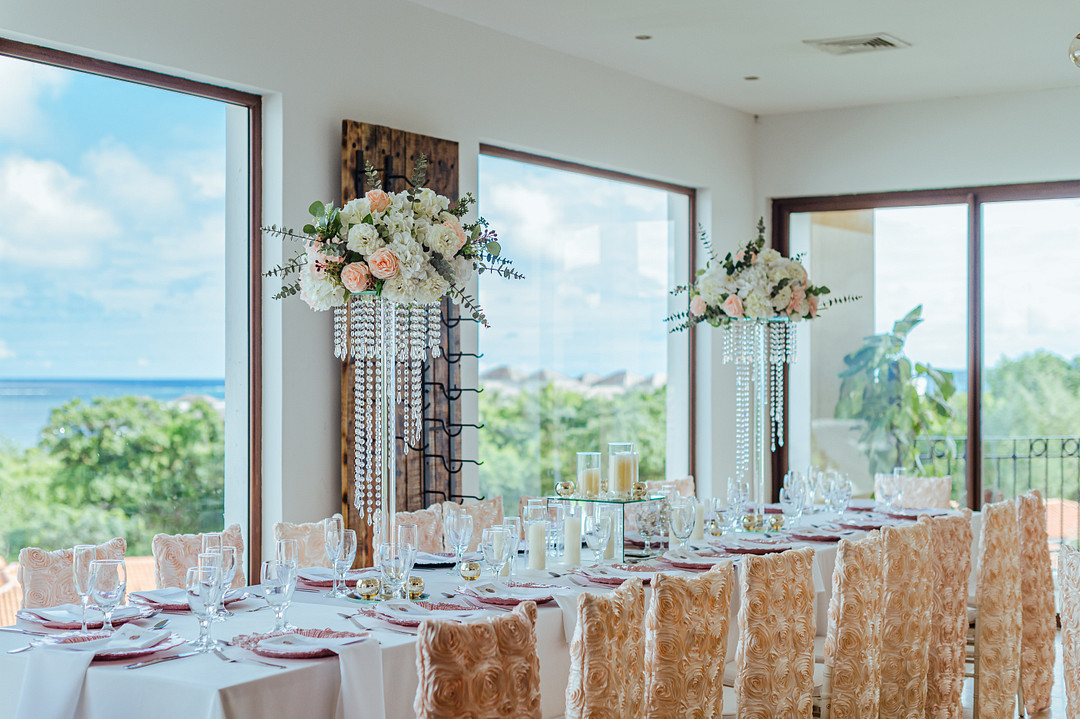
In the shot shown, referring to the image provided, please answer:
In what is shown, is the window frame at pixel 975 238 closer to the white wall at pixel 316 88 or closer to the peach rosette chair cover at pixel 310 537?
the white wall at pixel 316 88

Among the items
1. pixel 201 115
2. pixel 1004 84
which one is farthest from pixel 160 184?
pixel 1004 84

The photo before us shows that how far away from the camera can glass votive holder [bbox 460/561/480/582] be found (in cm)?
358

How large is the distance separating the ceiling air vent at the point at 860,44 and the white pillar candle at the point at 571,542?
352 centimetres

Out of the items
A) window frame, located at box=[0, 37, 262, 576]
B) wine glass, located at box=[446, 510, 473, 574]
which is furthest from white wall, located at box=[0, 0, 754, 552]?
wine glass, located at box=[446, 510, 473, 574]

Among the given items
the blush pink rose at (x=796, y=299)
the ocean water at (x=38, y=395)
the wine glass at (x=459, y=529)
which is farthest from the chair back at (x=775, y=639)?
the ocean water at (x=38, y=395)

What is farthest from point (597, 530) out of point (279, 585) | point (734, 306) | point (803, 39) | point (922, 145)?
point (922, 145)

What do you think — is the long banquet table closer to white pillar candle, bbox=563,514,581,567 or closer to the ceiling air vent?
white pillar candle, bbox=563,514,581,567

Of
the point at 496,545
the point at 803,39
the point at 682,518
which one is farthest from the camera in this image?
the point at 803,39

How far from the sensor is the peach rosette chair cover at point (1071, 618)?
11.0ft

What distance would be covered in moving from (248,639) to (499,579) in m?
1.08

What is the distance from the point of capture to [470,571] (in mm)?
3584

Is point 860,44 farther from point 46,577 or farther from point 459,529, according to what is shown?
point 46,577

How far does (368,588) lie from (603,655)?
3.19 feet

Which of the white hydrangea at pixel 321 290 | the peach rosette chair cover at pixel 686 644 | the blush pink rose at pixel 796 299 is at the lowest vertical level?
the peach rosette chair cover at pixel 686 644
